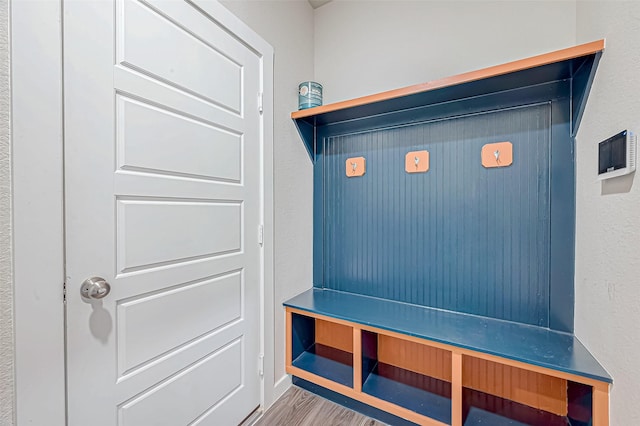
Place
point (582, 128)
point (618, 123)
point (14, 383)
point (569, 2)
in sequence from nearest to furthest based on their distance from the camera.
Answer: point (14, 383)
point (618, 123)
point (582, 128)
point (569, 2)

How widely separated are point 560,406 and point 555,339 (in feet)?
1.31

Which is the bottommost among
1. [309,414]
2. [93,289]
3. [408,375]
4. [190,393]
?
[309,414]

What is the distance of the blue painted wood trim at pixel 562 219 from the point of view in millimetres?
1360

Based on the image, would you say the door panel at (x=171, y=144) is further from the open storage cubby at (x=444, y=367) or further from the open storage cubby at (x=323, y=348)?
the open storage cubby at (x=323, y=348)

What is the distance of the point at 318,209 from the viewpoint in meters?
2.12

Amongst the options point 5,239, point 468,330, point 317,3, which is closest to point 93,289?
point 5,239

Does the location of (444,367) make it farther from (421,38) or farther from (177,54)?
(177,54)

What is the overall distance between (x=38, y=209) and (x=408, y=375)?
1.93m

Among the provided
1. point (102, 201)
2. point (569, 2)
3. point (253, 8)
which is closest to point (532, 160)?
point (569, 2)

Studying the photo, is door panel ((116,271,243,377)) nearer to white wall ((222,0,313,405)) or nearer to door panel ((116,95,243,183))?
white wall ((222,0,313,405))

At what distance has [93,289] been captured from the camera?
92 centimetres

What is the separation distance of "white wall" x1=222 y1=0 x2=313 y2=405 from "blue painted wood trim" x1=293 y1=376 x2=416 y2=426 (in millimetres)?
131

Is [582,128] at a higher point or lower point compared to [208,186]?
higher

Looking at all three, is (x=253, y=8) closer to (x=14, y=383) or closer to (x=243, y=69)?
(x=243, y=69)
